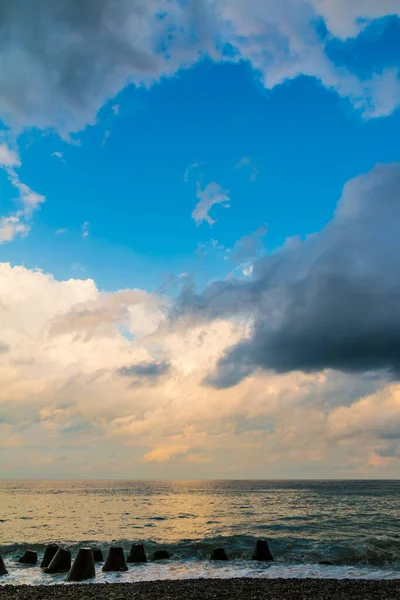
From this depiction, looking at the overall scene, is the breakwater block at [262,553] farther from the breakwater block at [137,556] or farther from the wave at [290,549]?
the breakwater block at [137,556]

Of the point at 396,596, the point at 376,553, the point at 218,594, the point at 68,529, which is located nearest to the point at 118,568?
the point at 218,594

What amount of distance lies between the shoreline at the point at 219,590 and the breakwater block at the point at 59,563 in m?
3.51

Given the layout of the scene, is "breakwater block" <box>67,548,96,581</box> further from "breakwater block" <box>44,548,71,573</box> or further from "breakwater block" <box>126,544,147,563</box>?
"breakwater block" <box>126,544,147,563</box>

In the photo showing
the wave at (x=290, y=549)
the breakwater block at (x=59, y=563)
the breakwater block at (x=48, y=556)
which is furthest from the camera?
the wave at (x=290, y=549)

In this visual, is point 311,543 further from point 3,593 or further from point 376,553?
point 3,593

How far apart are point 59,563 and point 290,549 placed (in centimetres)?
1497

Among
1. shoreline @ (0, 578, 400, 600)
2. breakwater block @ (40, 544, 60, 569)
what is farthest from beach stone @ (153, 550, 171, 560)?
shoreline @ (0, 578, 400, 600)

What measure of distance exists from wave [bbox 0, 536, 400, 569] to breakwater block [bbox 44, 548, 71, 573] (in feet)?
20.4

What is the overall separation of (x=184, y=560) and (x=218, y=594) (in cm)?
1036

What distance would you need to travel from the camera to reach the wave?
25109 millimetres

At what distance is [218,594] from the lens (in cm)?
1602

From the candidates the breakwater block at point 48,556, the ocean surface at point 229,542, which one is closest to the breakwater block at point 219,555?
Answer: the ocean surface at point 229,542

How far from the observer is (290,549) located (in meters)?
29.0

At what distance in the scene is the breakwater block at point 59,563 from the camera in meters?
21.0
